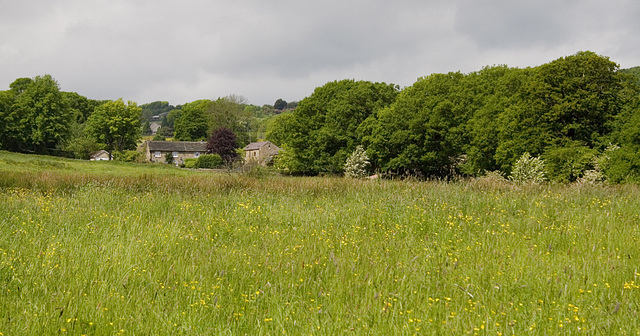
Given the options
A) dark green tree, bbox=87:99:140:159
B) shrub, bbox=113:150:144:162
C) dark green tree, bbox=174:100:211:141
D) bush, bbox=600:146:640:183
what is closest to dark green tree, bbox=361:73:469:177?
bush, bbox=600:146:640:183

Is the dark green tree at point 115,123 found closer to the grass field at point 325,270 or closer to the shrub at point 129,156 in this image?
the shrub at point 129,156

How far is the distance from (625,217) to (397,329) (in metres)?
7.78

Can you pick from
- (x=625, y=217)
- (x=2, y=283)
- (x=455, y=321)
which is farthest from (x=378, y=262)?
(x=625, y=217)

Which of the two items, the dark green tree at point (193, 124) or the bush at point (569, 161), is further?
the dark green tree at point (193, 124)

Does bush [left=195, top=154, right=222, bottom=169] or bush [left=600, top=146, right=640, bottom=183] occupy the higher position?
bush [left=600, top=146, right=640, bottom=183]

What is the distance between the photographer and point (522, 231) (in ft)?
25.1

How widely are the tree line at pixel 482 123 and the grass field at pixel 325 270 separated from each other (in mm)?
18426

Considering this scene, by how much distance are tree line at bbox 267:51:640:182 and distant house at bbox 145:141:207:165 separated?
47151 millimetres

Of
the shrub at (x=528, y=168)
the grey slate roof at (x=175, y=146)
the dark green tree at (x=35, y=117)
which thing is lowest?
the shrub at (x=528, y=168)

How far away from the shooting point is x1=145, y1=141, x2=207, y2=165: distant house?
97.2m

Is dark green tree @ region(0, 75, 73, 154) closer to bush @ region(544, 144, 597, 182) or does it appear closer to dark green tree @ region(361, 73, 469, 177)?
dark green tree @ region(361, 73, 469, 177)

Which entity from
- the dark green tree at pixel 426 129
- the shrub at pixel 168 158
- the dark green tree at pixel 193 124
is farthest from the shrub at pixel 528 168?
the dark green tree at pixel 193 124

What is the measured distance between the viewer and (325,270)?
17.9 feet

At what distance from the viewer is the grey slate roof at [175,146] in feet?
322
